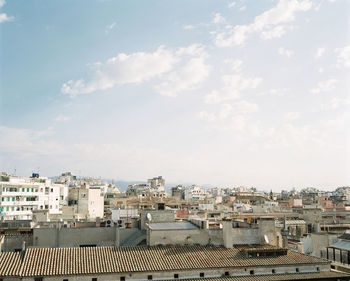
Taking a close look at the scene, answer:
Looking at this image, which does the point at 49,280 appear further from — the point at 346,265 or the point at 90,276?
the point at 346,265

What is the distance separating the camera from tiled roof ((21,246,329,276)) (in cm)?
3009

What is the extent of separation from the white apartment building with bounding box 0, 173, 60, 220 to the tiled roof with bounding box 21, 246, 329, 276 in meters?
45.6

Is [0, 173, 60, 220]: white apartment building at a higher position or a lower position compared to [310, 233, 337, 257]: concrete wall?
higher

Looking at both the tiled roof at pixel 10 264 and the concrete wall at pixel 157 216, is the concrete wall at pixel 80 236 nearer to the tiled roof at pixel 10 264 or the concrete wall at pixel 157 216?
the concrete wall at pixel 157 216

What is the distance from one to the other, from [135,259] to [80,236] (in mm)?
11008

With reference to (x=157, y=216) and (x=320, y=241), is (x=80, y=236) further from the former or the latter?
(x=320, y=241)

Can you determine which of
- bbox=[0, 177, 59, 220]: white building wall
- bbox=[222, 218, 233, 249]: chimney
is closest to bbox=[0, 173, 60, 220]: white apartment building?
bbox=[0, 177, 59, 220]: white building wall

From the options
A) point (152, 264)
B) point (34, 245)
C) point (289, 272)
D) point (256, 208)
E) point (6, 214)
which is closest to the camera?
point (152, 264)

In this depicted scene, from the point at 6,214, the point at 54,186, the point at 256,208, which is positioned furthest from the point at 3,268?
the point at 256,208

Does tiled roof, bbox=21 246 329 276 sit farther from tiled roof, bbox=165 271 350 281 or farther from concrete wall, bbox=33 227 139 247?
concrete wall, bbox=33 227 139 247

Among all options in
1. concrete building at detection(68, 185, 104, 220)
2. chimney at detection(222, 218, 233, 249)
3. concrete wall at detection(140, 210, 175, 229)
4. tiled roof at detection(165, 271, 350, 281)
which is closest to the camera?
tiled roof at detection(165, 271, 350, 281)

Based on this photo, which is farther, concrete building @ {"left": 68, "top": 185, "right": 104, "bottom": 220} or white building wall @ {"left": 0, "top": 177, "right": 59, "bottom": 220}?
concrete building @ {"left": 68, "top": 185, "right": 104, "bottom": 220}

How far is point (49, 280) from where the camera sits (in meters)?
29.1

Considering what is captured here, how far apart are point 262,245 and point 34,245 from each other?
23.2 m
